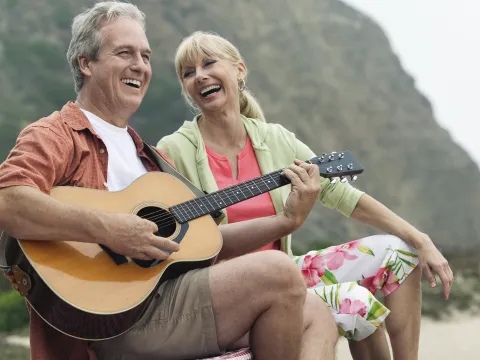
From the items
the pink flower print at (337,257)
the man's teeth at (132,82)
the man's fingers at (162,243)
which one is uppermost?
the man's teeth at (132,82)

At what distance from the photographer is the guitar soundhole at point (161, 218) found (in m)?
1.80

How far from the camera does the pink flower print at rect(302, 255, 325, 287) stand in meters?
2.31

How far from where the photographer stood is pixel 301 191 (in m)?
1.98

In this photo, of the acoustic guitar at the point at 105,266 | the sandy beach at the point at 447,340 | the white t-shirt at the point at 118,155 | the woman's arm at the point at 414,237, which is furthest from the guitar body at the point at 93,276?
the sandy beach at the point at 447,340

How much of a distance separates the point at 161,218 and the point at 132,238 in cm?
20

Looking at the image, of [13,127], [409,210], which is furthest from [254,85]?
[13,127]

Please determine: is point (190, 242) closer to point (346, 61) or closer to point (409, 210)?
point (409, 210)

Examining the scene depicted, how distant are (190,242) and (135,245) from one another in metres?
0.19

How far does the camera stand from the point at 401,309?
7.22 ft

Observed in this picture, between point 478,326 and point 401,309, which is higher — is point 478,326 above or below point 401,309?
below

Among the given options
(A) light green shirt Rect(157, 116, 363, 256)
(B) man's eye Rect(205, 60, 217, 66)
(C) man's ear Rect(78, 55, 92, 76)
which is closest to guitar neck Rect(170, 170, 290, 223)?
(A) light green shirt Rect(157, 116, 363, 256)

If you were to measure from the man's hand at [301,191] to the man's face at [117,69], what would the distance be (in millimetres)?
489

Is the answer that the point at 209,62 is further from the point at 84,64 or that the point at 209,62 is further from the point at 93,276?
the point at 93,276

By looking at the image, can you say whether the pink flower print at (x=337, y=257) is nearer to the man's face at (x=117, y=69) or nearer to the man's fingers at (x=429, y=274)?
the man's fingers at (x=429, y=274)
